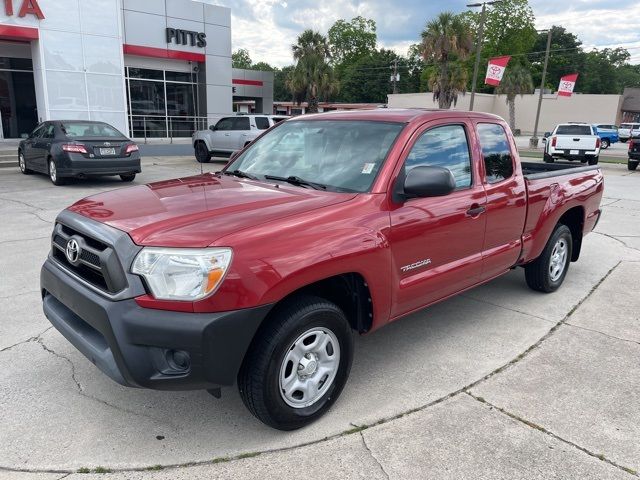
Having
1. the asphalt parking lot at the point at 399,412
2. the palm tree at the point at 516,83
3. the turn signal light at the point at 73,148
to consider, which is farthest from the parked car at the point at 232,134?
the palm tree at the point at 516,83

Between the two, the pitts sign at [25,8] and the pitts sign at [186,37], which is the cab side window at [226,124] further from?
the pitts sign at [186,37]

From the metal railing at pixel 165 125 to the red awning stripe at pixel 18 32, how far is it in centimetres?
A: 540

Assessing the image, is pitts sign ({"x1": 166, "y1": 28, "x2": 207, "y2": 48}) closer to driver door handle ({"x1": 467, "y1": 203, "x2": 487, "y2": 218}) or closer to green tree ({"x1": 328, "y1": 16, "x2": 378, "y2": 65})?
driver door handle ({"x1": 467, "y1": 203, "x2": 487, "y2": 218})

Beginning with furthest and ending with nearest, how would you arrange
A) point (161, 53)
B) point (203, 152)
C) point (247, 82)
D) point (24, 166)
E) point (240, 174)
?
point (247, 82)
point (161, 53)
point (203, 152)
point (24, 166)
point (240, 174)

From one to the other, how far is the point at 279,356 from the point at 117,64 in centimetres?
2061

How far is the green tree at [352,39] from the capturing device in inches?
3671

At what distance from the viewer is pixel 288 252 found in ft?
8.52

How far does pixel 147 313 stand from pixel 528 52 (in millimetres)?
81791

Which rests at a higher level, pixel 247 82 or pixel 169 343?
pixel 247 82

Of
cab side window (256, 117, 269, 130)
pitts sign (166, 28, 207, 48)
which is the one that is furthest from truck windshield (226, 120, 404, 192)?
pitts sign (166, 28, 207, 48)

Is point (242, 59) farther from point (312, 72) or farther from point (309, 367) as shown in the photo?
point (309, 367)

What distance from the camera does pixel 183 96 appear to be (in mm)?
25031

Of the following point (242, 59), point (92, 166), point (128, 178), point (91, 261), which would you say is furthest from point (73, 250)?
point (242, 59)

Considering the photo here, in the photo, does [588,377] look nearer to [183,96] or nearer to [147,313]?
[147,313]
